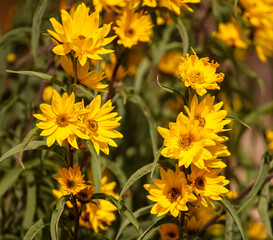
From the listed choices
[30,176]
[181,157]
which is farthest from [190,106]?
[30,176]

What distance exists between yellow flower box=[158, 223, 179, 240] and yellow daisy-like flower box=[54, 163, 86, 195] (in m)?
0.20

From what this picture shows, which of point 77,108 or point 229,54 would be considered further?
point 229,54

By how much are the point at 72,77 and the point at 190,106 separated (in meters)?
0.18

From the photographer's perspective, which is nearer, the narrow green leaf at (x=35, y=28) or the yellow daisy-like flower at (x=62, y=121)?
the yellow daisy-like flower at (x=62, y=121)

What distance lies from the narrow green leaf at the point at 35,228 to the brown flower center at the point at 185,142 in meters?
0.25

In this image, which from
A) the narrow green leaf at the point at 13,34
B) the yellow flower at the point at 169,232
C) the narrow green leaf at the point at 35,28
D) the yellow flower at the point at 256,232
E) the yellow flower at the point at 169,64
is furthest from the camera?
the yellow flower at the point at 169,64

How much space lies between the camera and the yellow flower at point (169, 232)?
0.79 metres

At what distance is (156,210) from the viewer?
683 mm

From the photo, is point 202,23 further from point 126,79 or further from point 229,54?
point 126,79

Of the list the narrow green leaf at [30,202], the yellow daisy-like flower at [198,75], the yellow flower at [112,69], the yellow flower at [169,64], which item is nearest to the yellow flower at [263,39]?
the yellow flower at [169,64]

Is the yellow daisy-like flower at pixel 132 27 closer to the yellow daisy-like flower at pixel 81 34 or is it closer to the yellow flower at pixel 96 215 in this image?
the yellow daisy-like flower at pixel 81 34

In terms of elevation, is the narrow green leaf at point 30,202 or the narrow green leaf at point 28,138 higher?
the narrow green leaf at point 28,138

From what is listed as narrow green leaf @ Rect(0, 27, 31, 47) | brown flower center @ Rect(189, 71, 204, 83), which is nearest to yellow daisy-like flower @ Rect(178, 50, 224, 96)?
brown flower center @ Rect(189, 71, 204, 83)

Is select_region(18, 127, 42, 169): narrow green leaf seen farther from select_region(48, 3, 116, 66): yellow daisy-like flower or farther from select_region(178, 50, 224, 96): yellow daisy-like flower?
select_region(178, 50, 224, 96): yellow daisy-like flower
